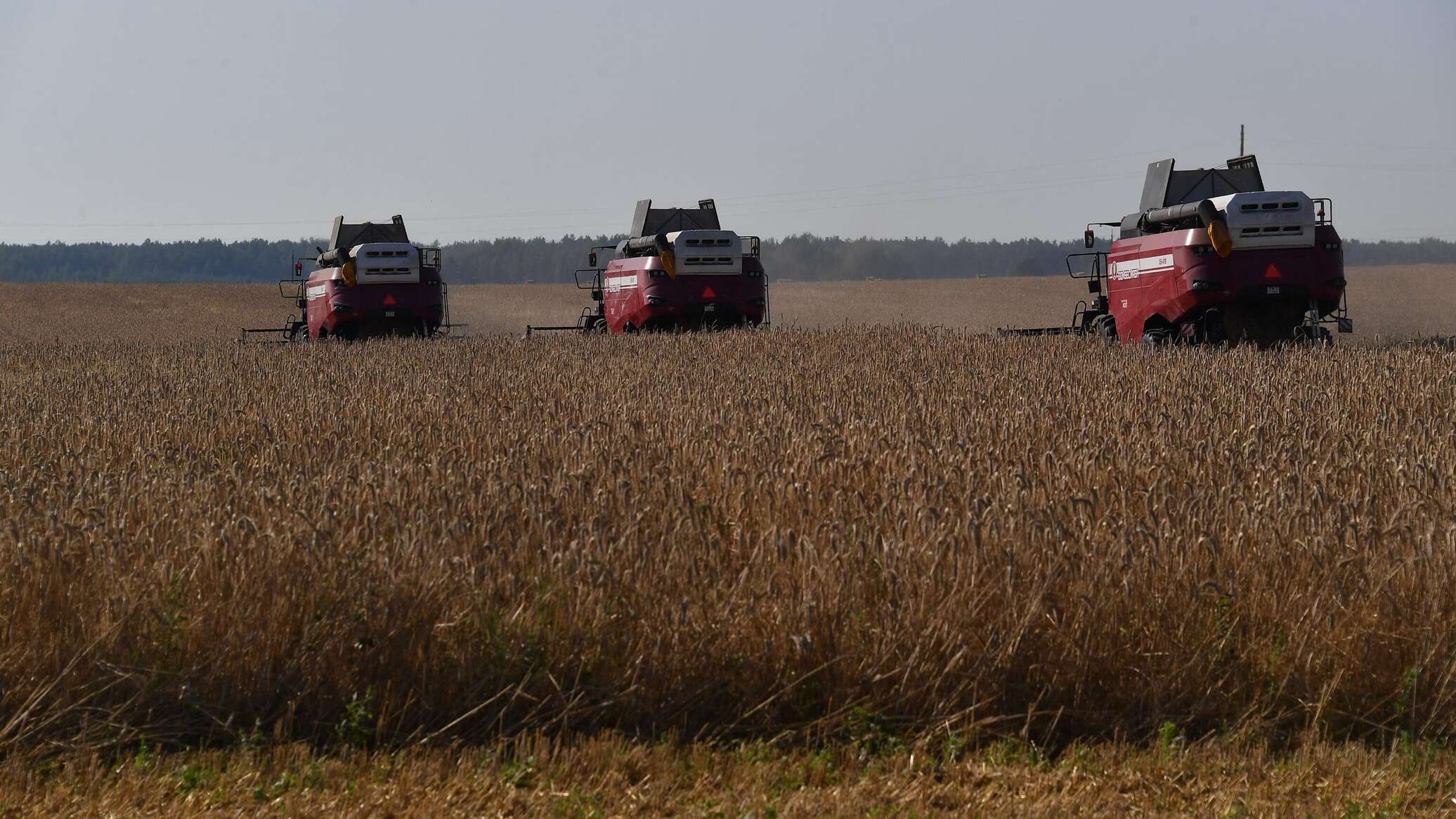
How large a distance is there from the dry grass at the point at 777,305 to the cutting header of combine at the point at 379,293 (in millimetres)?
17403

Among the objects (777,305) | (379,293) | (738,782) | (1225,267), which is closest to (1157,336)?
(1225,267)

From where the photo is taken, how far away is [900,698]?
13.3 feet

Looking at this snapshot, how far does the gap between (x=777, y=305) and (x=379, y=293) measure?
133ft

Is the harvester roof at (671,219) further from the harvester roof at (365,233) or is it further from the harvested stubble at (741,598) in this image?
the harvested stubble at (741,598)

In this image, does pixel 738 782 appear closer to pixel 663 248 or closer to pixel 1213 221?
→ pixel 1213 221

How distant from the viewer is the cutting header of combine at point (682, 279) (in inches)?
903

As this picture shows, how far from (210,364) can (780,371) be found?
7998mm

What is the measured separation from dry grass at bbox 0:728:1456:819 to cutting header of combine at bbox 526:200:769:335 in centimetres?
1896

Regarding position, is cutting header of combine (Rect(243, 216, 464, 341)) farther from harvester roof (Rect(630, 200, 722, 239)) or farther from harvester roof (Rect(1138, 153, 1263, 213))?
harvester roof (Rect(1138, 153, 1263, 213))

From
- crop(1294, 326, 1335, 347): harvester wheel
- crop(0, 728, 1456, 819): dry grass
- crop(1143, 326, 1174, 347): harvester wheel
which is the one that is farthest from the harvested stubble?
crop(1143, 326, 1174, 347): harvester wheel

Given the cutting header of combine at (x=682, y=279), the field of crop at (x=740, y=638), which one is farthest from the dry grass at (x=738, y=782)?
the cutting header of combine at (x=682, y=279)

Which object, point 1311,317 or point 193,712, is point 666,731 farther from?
point 1311,317

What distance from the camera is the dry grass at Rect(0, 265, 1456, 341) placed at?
46891mm

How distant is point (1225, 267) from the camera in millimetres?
15852
